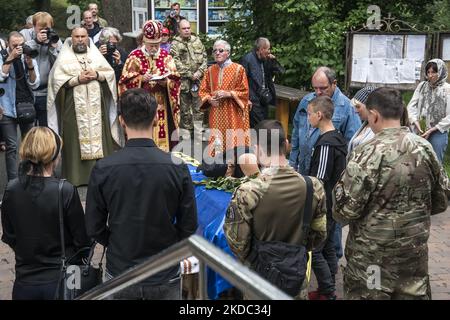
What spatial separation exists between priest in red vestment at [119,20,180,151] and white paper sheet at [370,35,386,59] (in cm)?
347

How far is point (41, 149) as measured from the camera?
150 inches

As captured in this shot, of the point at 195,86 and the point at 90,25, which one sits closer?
the point at 90,25

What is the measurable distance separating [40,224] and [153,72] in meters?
4.61

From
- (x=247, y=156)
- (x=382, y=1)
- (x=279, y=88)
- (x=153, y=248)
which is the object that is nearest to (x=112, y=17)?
(x=279, y=88)

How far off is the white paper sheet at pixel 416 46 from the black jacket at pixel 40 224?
7.51 meters

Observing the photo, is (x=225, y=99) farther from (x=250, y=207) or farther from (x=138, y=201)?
(x=138, y=201)

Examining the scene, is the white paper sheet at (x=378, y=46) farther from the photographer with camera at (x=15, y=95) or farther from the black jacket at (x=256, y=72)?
the photographer with camera at (x=15, y=95)

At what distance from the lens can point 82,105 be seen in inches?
311

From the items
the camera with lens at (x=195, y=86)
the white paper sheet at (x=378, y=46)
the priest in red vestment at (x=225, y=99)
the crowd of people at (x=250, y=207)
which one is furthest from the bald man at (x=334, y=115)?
the camera with lens at (x=195, y=86)

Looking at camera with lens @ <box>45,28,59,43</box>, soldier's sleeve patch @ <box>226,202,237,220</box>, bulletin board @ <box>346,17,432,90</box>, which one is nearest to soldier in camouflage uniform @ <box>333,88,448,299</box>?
soldier's sleeve patch @ <box>226,202,237,220</box>

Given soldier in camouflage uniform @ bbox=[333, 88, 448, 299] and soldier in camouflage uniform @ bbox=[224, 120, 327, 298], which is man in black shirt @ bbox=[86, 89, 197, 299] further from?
soldier in camouflage uniform @ bbox=[333, 88, 448, 299]

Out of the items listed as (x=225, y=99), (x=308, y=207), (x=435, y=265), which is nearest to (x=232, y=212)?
(x=308, y=207)

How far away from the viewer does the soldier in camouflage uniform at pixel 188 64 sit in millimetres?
10305

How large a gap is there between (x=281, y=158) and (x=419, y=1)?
31.7 feet
